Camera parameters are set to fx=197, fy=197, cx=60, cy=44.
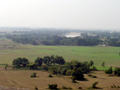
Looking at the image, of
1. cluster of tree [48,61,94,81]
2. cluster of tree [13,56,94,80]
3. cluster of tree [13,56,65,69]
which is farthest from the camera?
cluster of tree [13,56,65,69]

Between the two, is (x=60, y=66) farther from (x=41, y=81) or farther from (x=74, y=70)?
(x=41, y=81)

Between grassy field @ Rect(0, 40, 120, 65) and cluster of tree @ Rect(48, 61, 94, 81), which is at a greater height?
cluster of tree @ Rect(48, 61, 94, 81)

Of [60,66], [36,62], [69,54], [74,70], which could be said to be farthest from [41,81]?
[69,54]

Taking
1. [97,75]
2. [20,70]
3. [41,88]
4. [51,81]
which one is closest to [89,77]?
[97,75]

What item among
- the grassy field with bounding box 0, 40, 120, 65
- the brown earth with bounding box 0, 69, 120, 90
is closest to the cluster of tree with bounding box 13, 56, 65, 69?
the brown earth with bounding box 0, 69, 120, 90

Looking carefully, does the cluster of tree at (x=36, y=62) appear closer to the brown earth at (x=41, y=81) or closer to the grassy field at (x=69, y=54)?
the brown earth at (x=41, y=81)

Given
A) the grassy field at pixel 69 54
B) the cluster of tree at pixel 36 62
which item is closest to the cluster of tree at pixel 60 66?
the cluster of tree at pixel 36 62

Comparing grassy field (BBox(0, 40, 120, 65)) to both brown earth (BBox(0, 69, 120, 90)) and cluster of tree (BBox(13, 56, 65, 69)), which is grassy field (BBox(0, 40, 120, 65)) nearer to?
cluster of tree (BBox(13, 56, 65, 69))

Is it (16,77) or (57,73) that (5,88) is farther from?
(57,73)
